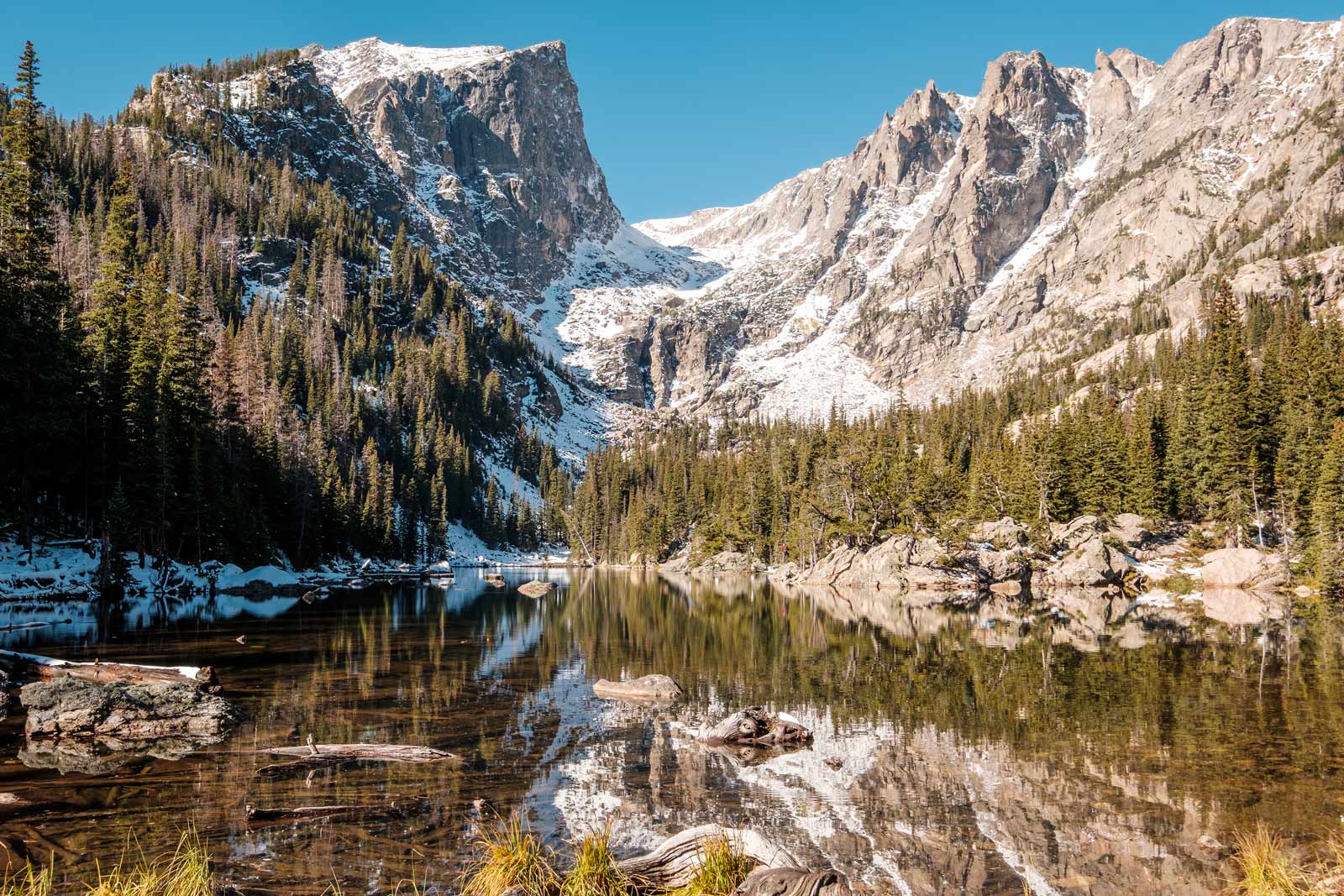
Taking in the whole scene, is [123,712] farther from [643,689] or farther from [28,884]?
[643,689]

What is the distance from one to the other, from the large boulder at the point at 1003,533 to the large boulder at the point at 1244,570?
16123mm

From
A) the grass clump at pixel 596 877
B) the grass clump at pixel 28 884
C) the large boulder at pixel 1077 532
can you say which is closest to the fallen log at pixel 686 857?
the grass clump at pixel 596 877

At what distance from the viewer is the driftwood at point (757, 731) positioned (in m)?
17.0

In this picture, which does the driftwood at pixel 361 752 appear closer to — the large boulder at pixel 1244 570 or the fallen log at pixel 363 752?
the fallen log at pixel 363 752

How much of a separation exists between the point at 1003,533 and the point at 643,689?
213 feet

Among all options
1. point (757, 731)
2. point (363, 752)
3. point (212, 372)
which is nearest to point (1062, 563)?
point (757, 731)

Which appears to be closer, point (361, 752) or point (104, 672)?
point (361, 752)

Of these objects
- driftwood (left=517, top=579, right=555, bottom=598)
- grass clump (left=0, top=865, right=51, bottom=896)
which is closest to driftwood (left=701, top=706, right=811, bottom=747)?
grass clump (left=0, top=865, right=51, bottom=896)

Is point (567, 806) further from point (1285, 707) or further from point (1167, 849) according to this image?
point (1285, 707)

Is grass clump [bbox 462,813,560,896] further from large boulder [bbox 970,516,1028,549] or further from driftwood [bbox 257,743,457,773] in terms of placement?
large boulder [bbox 970,516,1028,549]

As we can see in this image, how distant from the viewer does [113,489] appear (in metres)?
49.2

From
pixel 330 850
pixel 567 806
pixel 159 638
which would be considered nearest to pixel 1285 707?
pixel 567 806

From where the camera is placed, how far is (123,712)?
1639 cm

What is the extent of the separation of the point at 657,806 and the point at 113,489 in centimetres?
5297
